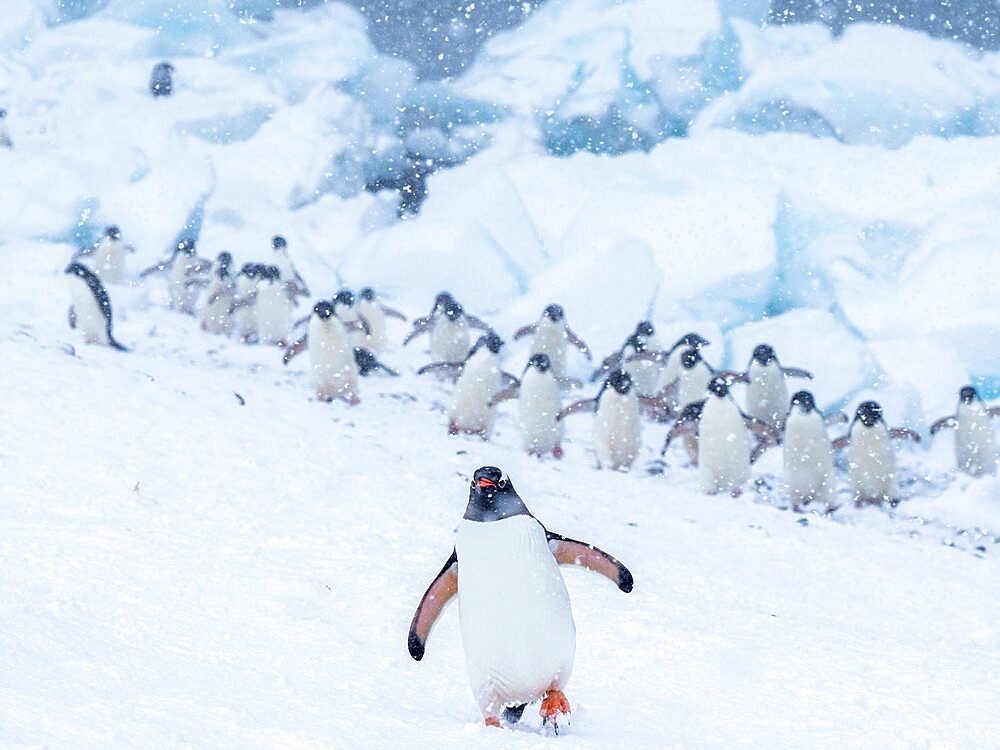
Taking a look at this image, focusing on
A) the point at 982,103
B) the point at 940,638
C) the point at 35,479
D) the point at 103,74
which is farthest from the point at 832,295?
the point at 103,74

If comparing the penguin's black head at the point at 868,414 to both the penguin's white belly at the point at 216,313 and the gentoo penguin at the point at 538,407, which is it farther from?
the penguin's white belly at the point at 216,313

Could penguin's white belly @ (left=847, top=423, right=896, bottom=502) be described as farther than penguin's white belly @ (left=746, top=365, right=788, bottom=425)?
No

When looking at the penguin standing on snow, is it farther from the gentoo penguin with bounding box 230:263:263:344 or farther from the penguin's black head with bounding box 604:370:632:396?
the gentoo penguin with bounding box 230:263:263:344

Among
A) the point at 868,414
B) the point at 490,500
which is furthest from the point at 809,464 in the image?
the point at 490,500

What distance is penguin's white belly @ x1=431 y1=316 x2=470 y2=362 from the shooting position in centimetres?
832

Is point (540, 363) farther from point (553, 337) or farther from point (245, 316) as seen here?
point (245, 316)

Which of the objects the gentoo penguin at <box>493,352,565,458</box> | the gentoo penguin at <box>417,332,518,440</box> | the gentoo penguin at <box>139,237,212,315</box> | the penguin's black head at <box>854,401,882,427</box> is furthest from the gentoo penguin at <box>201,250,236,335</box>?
the penguin's black head at <box>854,401,882,427</box>

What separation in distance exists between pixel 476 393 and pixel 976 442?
3.18m

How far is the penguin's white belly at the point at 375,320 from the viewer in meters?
8.67

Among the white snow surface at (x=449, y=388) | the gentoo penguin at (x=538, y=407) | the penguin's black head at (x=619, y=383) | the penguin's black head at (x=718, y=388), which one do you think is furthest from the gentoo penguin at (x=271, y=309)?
the penguin's black head at (x=718, y=388)

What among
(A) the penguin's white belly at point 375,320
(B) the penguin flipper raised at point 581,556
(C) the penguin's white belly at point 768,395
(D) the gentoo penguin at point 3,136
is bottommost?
(D) the gentoo penguin at point 3,136

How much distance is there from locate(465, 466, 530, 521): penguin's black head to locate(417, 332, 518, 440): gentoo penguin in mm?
3887

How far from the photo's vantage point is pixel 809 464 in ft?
18.7

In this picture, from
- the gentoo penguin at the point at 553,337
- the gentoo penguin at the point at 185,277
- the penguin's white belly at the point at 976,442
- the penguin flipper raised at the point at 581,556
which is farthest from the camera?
the gentoo penguin at the point at 185,277
